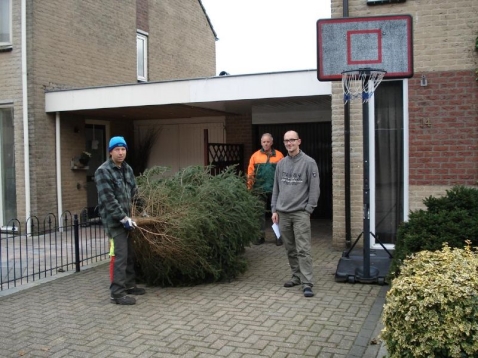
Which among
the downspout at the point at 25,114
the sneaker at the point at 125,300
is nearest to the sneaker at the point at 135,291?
the sneaker at the point at 125,300

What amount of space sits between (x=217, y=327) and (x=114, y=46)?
10.4 metres

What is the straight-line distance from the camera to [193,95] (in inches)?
404

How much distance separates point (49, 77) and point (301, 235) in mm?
7986

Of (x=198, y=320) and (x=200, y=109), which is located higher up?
(x=200, y=109)

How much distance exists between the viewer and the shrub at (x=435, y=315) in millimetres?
3186

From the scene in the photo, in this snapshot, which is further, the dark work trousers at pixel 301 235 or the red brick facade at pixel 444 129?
the red brick facade at pixel 444 129

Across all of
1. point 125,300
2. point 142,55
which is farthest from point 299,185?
point 142,55

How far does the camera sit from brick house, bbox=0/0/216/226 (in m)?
11.6

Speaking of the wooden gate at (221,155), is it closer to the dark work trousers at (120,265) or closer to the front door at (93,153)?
the front door at (93,153)

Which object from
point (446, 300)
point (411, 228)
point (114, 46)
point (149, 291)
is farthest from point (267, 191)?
point (114, 46)

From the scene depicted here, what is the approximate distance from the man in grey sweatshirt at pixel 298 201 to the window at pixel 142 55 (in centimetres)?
977

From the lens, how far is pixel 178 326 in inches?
210

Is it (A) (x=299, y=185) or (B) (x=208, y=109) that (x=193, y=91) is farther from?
(A) (x=299, y=185)

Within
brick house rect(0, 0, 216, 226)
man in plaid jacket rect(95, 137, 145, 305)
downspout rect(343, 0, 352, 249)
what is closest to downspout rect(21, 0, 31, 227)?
brick house rect(0, 0, 216, 226)
